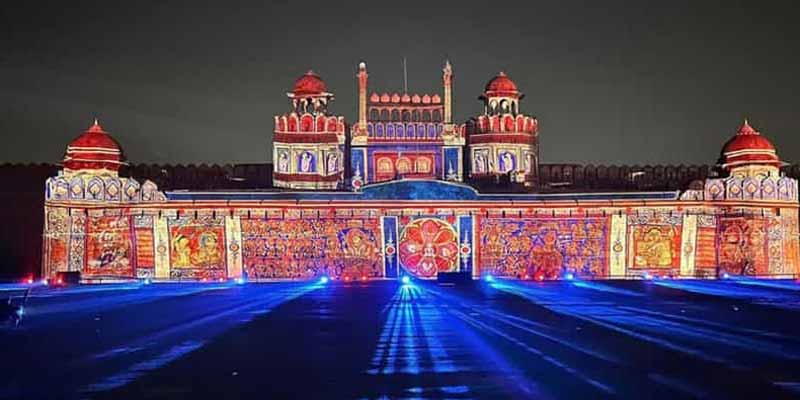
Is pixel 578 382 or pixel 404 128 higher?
pixel 404 128

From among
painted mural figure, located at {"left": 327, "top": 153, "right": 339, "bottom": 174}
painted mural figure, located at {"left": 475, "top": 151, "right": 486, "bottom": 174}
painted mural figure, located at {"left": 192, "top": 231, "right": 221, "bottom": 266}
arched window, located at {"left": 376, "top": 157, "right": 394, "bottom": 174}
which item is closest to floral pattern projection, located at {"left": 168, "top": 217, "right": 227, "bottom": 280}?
painted mural figure, located at {"left": 192, "top": 231, "right": 221, "bottom": 266}

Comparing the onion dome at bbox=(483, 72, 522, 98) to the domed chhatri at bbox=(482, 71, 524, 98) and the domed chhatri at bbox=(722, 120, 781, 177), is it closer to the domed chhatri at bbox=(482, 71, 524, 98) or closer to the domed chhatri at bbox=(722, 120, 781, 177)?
the domed chhatri at bbox=(482, 71, 524, 98)

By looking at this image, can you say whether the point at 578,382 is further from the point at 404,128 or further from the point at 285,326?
the point at 404,128

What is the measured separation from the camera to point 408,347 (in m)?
11.1

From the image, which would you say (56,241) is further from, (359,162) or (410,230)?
(359,162)

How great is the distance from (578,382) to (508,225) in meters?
19.7

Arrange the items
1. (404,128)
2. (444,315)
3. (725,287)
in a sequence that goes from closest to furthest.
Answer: (444,315)
(725,287)
(404,128)

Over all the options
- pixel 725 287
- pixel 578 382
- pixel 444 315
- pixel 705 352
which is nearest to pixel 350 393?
pixel 578 382

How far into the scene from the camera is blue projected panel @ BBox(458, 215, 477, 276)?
28203 mm

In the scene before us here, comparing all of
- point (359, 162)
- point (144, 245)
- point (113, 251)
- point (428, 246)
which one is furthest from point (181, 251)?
point (359, 162)

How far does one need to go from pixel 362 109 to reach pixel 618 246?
12.0 meters

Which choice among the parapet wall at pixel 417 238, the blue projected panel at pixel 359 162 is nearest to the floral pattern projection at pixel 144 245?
the parapet wall at pixel 417 238

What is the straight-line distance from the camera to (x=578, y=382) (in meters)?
8.59

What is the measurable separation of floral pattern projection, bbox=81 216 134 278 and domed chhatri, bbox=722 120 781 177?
Result: 19.1m
